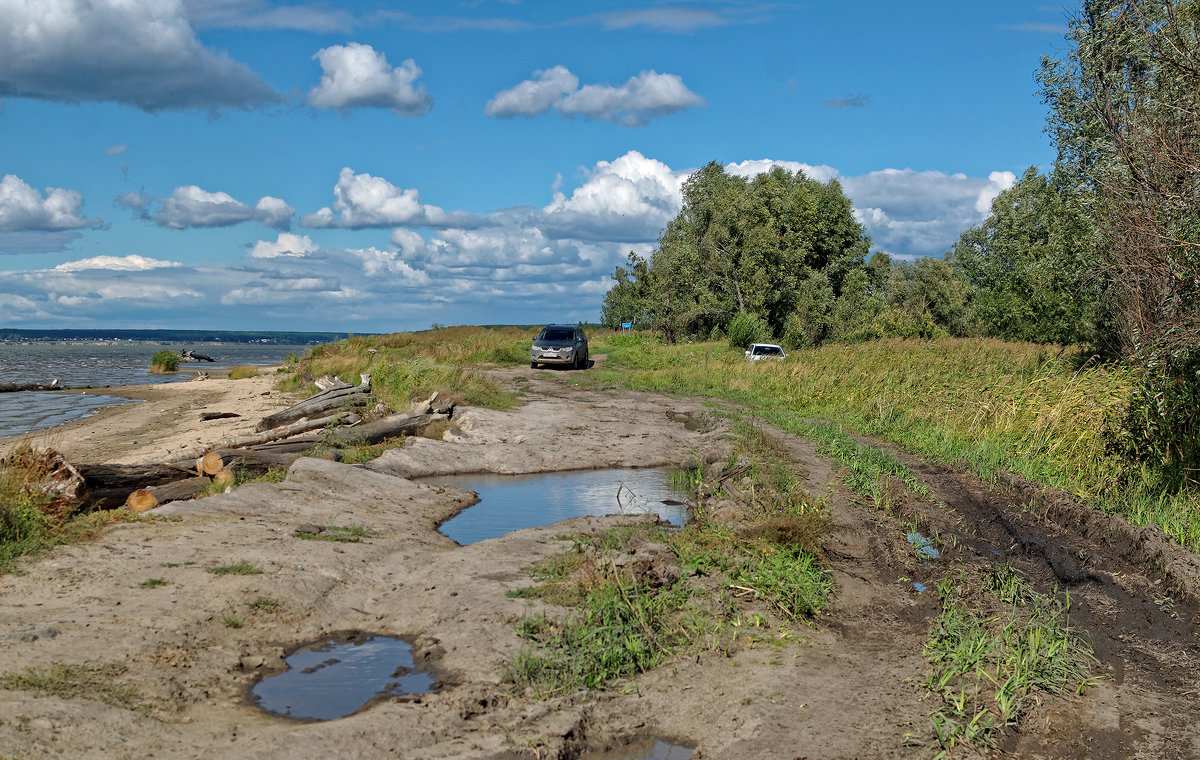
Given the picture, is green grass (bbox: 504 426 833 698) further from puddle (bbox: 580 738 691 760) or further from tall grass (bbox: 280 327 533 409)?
tall grass (bbox: 280 327 533 409)

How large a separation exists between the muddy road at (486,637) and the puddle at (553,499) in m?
0.75

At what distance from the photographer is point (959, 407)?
18.1 meters

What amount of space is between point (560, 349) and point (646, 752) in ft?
99.4

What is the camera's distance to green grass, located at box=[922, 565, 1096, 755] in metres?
5.37

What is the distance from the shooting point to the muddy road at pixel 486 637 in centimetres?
509

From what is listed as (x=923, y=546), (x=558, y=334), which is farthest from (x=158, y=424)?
(x=923, y=546)

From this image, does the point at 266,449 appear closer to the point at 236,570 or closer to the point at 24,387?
the point at 236,570

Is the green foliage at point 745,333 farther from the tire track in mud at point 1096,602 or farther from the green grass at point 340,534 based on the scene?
the green grass at point 340,534

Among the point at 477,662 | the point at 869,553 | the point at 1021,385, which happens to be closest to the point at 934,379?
the point at 1021,385

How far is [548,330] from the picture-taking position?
37.1m

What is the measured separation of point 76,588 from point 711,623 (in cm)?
523

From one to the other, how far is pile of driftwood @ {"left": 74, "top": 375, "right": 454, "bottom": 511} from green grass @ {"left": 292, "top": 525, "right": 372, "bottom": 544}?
2349 mm

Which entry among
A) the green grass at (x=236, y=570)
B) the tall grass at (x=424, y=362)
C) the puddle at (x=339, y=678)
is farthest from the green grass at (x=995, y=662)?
the tall grass at (x=424, y=362)

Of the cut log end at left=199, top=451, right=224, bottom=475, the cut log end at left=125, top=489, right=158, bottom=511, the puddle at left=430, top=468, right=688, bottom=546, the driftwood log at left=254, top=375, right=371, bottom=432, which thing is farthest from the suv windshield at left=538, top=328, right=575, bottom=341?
the cut log end at left=125, top=489, right=158, bottom=511
